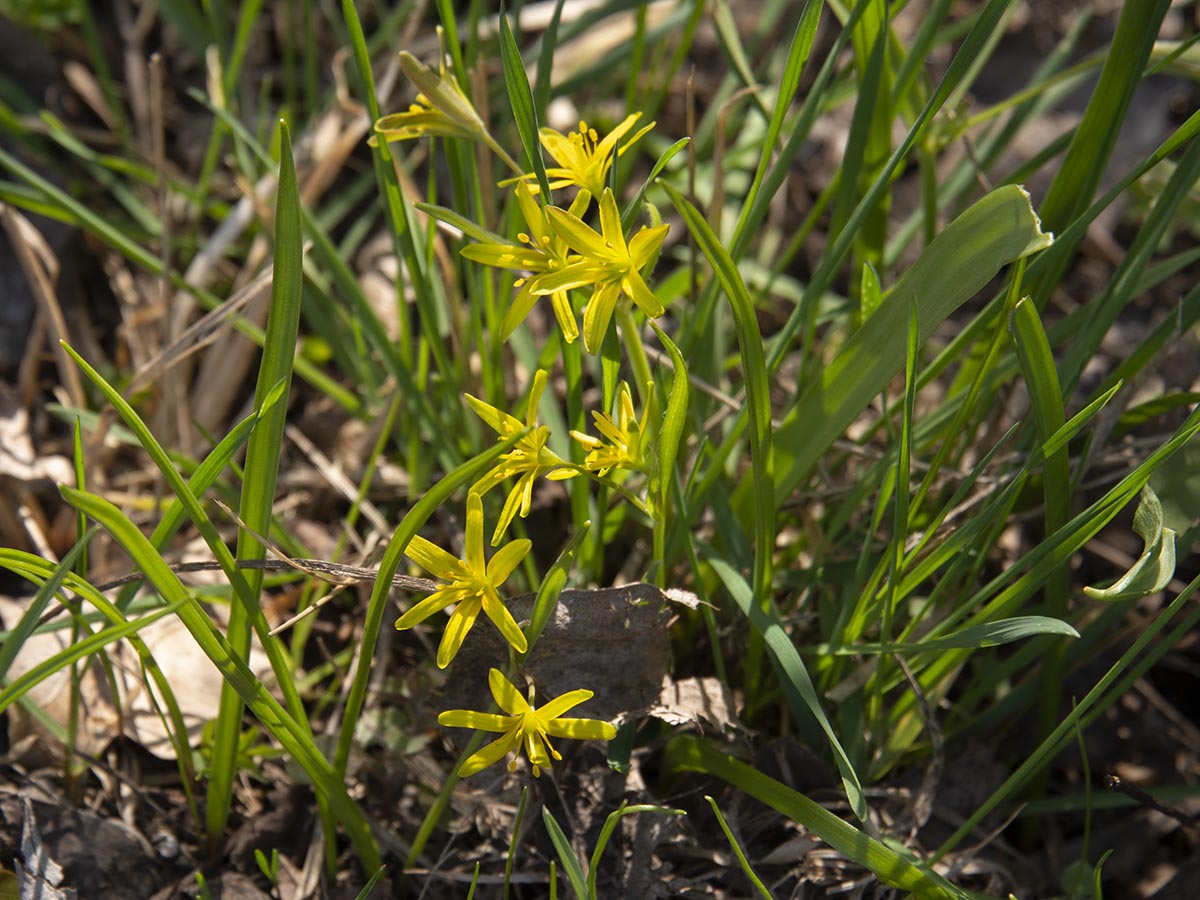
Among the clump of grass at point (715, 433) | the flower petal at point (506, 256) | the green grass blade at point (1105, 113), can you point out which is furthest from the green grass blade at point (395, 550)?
the green grass blade at point (1105, 113)

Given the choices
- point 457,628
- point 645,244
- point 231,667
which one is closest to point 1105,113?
point 645,244

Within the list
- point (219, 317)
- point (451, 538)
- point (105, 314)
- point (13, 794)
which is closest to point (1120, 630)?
point (451, 538)

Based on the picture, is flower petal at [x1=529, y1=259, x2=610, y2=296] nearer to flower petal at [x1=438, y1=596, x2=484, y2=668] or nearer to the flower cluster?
the flower cluster

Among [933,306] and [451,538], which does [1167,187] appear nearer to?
[933,306]

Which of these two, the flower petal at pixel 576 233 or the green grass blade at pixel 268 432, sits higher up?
the flower petal at pixel 576 233

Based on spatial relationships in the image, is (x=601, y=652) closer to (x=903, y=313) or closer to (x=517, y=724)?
(x=517, y=724)

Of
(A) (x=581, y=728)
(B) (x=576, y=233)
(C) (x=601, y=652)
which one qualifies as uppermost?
(B) (x=576, y=233)

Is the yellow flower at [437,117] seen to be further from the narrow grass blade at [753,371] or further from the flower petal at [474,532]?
the flower petal at [474,532]

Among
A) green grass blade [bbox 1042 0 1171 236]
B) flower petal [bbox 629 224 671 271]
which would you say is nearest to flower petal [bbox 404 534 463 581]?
flower petal [bbox 629 224 671 271]
